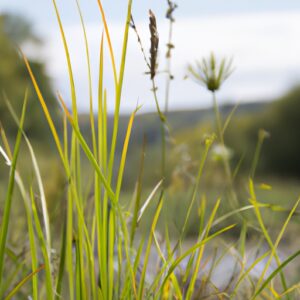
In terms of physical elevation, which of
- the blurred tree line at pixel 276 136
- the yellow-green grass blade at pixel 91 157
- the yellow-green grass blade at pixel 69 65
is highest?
the yellow-green grass blade at pixel 69 65

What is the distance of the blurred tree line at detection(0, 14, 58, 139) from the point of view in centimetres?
1627

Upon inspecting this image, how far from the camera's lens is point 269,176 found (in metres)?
13.8

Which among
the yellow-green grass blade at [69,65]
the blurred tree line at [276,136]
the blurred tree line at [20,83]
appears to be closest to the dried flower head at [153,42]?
the yellow-green grass blade at [69,65]

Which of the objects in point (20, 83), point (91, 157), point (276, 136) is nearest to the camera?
point (91, 157)

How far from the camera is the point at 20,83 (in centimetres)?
1845

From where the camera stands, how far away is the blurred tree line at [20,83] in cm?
1627

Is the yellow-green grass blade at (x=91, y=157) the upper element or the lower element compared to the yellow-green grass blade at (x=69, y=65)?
lower

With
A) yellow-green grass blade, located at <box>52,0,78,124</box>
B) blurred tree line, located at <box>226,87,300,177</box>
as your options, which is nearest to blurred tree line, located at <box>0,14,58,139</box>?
blurred tree line, located at <box>226,87,300,177</box>

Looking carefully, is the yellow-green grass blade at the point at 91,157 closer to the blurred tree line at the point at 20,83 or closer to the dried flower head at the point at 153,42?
the dried flower head at the point at 153,42

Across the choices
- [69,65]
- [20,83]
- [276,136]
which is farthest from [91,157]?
[20,83]

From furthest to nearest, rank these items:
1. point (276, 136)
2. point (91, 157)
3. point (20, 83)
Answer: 1. point (20, 83)
2. point (276, 136)
3. point (91, 157)

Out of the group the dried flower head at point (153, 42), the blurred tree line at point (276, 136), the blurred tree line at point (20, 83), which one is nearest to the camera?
the dried flower head at point (153, 42)

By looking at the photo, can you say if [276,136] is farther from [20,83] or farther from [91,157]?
[91,157]

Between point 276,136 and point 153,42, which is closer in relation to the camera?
point 153,42
